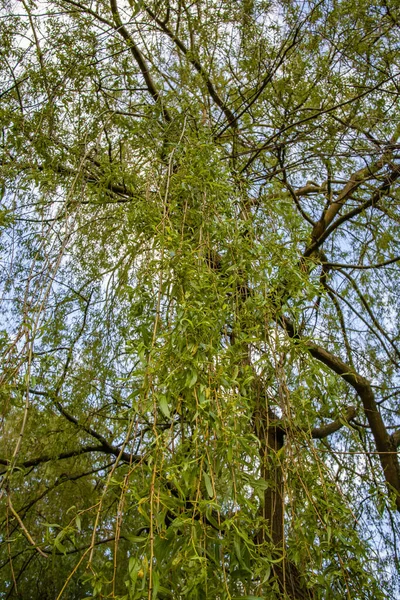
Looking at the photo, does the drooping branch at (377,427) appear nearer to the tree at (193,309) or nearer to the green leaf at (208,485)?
the tree at (193,309)

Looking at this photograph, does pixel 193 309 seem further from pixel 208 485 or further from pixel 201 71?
pixel 201 71

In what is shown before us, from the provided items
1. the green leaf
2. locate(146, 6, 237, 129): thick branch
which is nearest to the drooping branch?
locate(146, 6, 237, 129): thick branch

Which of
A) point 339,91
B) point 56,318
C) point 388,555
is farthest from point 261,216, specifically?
point 388,555

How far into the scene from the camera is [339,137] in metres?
2.55

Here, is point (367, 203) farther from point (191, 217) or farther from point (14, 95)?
point (14, 95)

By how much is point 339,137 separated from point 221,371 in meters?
1.89

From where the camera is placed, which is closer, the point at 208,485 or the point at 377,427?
the point at 208,485

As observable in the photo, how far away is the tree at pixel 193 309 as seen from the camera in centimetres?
97

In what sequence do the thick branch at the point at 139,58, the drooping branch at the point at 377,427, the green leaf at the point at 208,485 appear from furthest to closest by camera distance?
the drooping branch at the point at 377,427, the thick branch at the point at 139,58, the green leaf at the point at 208,485

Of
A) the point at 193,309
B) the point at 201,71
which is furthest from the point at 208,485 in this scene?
the point at 201,71

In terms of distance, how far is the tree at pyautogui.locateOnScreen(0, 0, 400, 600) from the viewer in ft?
3.18

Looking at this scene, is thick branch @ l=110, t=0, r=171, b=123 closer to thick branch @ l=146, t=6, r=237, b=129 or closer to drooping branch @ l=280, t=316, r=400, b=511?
thick branch @ l=146, t=6, r=237, b=129

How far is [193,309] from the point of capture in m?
1.06

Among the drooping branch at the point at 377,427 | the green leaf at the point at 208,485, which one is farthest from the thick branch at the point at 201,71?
the green leaf at the point at 208,485
